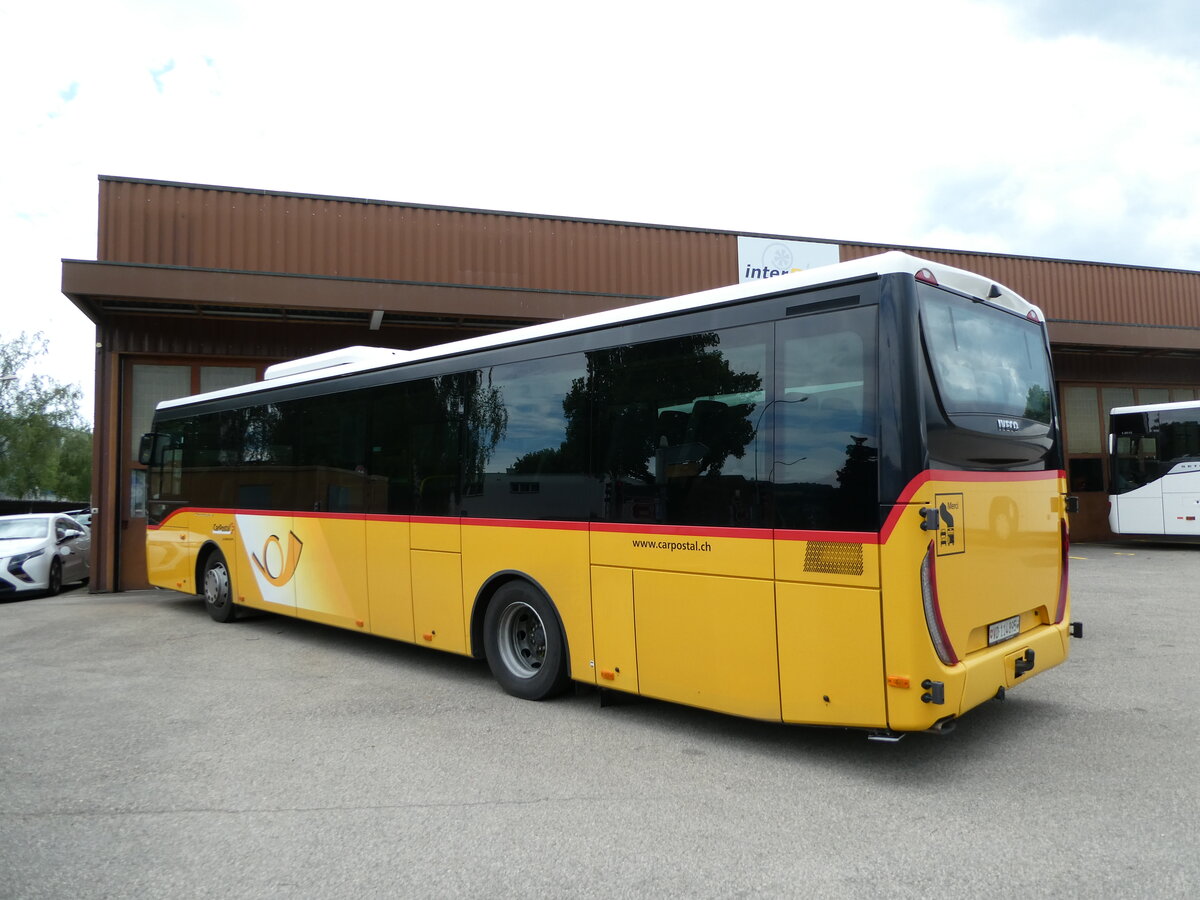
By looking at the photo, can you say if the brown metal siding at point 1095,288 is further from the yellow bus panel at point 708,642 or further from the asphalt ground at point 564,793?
the yellow bus panel at point 708,642

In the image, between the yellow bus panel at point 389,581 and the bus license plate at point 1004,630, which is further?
the yellow bus panel at point 389,581

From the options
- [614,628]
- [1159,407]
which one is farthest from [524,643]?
[1159,407]

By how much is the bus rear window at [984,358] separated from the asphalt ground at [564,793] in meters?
2.09

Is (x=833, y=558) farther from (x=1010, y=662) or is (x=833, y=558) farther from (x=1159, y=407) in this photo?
(x=1159, y=407)

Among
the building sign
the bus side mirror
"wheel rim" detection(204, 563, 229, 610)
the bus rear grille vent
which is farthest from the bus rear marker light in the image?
the building sign

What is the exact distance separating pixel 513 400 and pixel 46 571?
40.5ft

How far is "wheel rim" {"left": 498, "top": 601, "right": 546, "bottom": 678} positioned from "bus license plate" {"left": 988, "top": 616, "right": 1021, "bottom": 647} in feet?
10.6

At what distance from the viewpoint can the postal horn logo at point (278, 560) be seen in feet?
30.3

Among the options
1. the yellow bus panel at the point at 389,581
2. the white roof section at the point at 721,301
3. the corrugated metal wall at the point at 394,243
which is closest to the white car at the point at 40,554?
the corrugated metal wall at the point at 394,243

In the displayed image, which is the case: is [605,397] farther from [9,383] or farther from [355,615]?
[9,383]

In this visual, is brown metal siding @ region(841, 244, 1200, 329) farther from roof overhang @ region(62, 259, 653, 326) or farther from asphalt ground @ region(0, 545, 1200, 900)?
asphalt ground @ region(0, 545, 1200, 900)

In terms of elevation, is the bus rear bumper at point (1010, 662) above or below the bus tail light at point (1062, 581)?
below

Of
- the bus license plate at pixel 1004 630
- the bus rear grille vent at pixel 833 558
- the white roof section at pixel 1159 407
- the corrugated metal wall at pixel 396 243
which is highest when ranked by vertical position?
the corrugated metal wall at pixel 396 243

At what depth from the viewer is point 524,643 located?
272 inches
